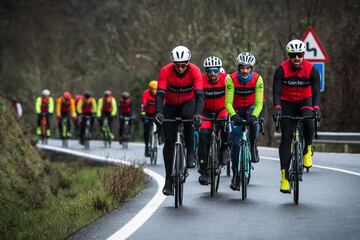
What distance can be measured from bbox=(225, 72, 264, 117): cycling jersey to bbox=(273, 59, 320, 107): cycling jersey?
103 cm

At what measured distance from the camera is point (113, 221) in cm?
1027

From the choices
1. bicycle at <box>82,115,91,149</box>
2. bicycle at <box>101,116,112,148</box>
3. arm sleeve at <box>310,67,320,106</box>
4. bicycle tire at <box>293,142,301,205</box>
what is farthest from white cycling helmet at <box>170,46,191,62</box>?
bicycle at <box>101,116,112,148</box>

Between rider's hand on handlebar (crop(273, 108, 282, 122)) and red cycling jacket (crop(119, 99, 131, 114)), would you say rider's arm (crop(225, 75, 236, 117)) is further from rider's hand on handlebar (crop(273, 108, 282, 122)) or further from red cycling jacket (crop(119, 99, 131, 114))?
red cycling jacket (crop(119, 99, 131, 114))

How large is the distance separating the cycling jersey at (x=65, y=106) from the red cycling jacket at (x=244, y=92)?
59.7ft

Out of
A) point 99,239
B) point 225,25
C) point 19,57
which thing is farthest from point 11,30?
point 99,239

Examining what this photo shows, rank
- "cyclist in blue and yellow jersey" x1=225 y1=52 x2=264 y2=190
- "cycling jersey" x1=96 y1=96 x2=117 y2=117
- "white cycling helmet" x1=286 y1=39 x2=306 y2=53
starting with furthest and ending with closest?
"cycling jersey" x1=96 y1=96 x2=117 y2=117
"cyclist in blue and yellow jersey" x1=225 y1=52 x2=264 y2=190
"white cycling helmet" x1=286 y1=39 x2=306 y2=53

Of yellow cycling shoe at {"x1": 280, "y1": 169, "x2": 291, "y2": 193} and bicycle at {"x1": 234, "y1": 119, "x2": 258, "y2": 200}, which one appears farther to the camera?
bicycle at {"x1": 234, "y1": 119, "x2": 258, "y2": 200}

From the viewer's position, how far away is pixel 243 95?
13.9 meters

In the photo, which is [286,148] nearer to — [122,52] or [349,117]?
[349,117]

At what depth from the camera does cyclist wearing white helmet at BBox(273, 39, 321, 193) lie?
12.1m

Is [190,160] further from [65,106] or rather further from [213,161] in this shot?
[65,106]

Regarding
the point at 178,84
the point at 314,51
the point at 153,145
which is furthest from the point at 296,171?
the point at 314,51

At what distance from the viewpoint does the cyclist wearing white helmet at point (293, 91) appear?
1205cm

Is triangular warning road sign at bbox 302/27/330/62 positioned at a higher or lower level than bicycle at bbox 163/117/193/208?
higher
